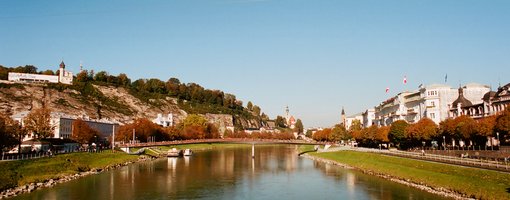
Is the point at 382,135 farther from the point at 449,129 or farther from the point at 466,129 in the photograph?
the point at 466,129

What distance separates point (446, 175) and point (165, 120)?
149 m

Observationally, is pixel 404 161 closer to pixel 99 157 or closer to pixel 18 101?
pixel 99 157

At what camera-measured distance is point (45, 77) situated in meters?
167

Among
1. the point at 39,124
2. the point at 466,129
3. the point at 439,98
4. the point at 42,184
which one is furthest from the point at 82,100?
the point at 466,129

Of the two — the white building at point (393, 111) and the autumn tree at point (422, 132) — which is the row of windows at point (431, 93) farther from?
the autumn tree at point (422, 132)

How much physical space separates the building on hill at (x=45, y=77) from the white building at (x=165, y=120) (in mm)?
34769

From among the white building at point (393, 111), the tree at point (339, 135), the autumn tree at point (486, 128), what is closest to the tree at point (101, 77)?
the tree at point (339, 135)

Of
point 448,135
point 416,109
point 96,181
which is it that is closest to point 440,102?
point 416,109

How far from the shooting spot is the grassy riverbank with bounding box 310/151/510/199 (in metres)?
32.3

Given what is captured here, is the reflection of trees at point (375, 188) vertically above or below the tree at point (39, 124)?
below

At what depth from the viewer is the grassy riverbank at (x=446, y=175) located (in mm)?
32281

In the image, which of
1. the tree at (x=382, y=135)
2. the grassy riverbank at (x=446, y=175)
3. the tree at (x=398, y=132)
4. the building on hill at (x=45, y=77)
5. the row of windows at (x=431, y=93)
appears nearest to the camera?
the grassy riverbank at (x=446, y=175)

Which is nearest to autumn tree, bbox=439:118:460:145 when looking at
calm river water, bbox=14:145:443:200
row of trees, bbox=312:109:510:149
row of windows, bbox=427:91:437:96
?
row of trees, bbox=312:109:510:149

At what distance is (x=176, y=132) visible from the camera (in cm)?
13600
